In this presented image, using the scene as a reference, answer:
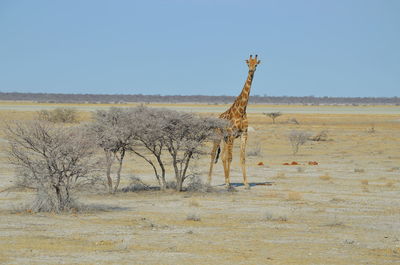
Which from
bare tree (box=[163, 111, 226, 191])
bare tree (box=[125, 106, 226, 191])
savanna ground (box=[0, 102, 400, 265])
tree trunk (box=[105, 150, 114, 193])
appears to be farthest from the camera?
bare tree (box=[163, 111, 226, 191])

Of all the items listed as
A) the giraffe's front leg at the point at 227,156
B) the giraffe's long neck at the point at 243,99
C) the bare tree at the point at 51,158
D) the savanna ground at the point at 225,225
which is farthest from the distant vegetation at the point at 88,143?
the giraffe's long neck at the point at 243,99

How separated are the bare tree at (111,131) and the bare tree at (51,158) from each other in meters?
2.73

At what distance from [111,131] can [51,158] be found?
3772 mm

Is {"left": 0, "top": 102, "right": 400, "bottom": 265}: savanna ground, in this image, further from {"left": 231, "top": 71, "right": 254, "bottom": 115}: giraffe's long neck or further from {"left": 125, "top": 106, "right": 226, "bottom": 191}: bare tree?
{"left": 231, "top": 71, "right": 254, "bottom": 115}: giraffe's long neck

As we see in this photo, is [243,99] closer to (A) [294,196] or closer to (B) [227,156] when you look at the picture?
(B) [227,156]

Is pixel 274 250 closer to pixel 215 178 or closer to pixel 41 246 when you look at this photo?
pixel 41 246

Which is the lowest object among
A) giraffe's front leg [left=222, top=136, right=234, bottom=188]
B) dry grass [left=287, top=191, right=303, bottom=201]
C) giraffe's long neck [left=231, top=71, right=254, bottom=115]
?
dry grass [left=287, top=191, right=303, bottom=201]

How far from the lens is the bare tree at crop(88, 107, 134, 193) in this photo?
68.3 feet

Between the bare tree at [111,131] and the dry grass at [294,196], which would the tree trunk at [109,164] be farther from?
the dry grass at [294,196]

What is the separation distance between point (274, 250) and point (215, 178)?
13.8 m

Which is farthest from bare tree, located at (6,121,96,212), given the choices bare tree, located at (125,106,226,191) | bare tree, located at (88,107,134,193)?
bare tree, located at (125,106,226,191)

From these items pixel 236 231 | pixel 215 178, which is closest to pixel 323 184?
pixel 215 178

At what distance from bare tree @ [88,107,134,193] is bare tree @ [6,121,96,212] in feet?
8.96

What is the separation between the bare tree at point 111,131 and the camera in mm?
20812
